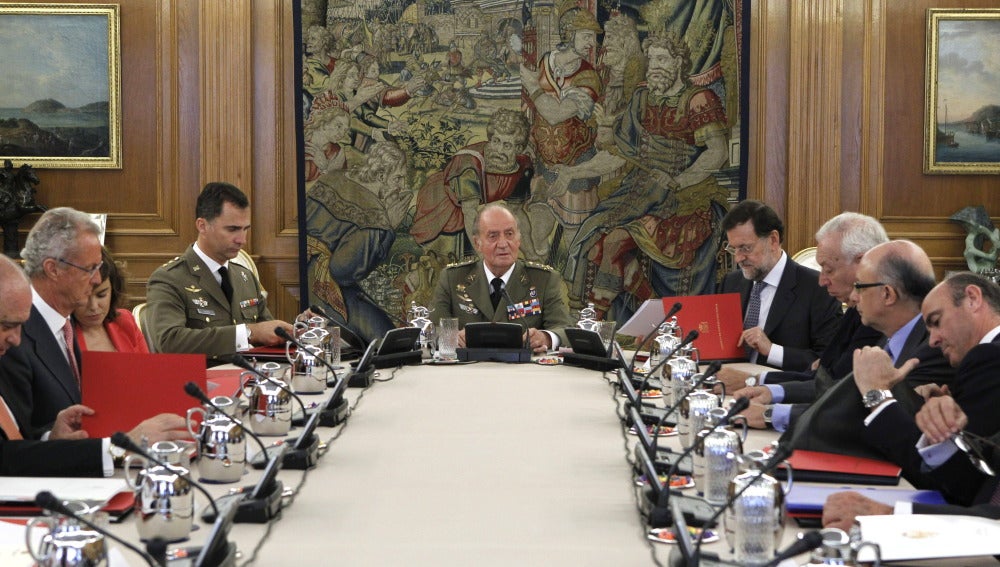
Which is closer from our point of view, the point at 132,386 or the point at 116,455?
the point at 116,455

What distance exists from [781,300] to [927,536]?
119 inches

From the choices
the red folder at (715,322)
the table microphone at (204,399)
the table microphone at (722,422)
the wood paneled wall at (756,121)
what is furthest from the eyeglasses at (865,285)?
the wood paneled wall at (756,121)

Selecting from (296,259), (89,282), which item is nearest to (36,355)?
(89,282)

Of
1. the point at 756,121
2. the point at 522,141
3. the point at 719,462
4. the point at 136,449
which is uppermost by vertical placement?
the point at 756,121

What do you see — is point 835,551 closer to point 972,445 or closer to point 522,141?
point 972,445

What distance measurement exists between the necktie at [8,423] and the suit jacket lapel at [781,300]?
314 cm

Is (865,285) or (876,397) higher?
(865,285)

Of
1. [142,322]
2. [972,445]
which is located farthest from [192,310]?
[972,445]

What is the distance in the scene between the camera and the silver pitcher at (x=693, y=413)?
2.70 m

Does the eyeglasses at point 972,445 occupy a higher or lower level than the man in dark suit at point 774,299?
lower

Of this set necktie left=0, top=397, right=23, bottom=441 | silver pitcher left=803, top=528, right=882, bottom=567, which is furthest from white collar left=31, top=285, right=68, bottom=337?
silver pitcher left=803, top=528, right=882, bottom=567

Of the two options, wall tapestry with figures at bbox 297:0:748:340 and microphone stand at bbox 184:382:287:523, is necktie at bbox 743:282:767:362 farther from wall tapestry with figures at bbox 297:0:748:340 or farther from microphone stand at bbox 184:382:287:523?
microphone stand at bbox 184:382:287:523

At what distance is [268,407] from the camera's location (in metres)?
2.89

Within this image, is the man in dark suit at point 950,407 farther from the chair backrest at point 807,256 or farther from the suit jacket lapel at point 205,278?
the chair backrest at point 807,256
